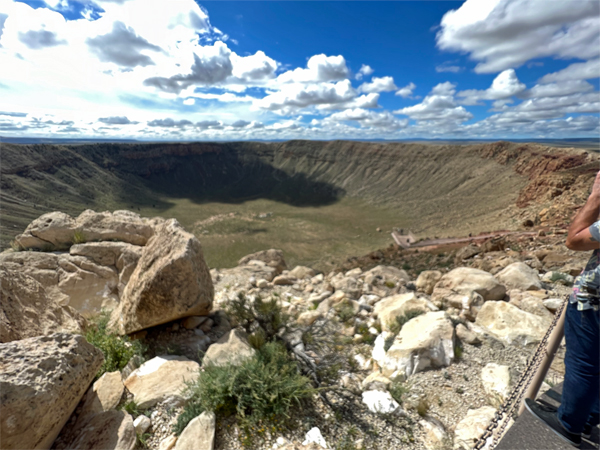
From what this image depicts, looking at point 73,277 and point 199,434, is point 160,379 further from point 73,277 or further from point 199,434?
point 73,277

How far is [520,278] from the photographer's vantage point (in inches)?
300

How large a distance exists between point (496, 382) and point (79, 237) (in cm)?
1080

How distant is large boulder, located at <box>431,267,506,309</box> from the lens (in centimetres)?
707

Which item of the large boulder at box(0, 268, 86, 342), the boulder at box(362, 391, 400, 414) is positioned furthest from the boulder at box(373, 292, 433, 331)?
the large boulder at box(0, 268, 86, 342)

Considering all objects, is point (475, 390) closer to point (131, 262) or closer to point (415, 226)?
point (131, 262)

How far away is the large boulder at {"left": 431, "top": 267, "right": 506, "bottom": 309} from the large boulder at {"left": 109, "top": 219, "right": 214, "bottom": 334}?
5969mm

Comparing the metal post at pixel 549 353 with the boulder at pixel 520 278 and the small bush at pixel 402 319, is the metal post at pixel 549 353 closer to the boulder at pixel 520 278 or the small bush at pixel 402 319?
the small bush at pixel 402 319

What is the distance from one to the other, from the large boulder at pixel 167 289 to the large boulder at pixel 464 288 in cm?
597

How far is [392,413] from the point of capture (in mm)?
4051

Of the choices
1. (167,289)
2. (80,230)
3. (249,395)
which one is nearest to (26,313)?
(167,289)

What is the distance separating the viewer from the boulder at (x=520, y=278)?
7.30 m

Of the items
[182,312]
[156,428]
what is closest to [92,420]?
[156,428]

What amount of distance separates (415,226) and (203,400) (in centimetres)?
5276

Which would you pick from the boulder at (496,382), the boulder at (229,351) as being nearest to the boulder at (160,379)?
the boulder at (229,351)
